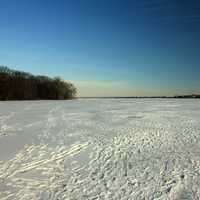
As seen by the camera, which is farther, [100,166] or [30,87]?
[30,87]

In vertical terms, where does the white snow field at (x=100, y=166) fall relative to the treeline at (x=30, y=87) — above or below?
below

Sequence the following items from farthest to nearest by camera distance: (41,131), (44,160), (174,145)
Result: 1. (41,131)
2. (174,145)
3. (44,160)

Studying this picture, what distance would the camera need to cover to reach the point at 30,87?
68.4m

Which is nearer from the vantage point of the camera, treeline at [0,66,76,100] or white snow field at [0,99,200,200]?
white snow field at [0,99,200,200]

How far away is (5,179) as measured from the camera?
5.29 m

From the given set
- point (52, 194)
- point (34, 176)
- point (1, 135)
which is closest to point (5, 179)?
point (34, 176)

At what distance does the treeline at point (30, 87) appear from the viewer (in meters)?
61.2

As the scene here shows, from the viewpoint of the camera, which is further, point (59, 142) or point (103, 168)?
point (59, 142)

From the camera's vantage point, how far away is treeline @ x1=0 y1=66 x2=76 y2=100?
201 feet

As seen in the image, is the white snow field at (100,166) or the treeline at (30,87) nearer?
the white snow field at (100,166)

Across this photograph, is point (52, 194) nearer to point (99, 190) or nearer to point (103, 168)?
point (99, 190)

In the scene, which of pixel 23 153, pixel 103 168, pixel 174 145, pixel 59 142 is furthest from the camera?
pixel 59 142

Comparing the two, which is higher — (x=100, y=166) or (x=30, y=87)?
(x=30, y=87)

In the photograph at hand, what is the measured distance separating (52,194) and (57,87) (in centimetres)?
7599
